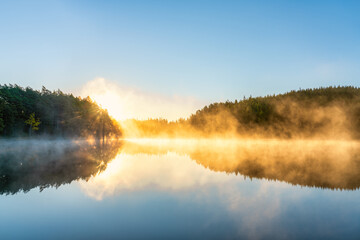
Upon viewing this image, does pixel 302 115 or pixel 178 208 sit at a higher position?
pixel 302 115

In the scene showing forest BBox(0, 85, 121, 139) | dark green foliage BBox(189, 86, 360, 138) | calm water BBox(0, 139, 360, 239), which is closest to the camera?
calm water BBox(0, 139, 360, 239)

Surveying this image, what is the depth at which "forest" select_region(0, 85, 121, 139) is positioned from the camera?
60.4 meters

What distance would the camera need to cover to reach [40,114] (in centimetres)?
7019

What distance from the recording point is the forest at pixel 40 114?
6038 centimetres

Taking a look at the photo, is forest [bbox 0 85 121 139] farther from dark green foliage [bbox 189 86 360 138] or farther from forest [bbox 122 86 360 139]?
dark green foliage [bbox 189 86 360 138]

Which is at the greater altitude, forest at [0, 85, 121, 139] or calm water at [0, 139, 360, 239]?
forest at [0, 85, 121, 139]

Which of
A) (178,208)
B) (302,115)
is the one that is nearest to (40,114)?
(178,208)

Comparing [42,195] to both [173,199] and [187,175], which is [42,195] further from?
[187,175]

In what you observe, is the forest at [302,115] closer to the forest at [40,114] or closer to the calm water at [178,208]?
the forest at [40,114]

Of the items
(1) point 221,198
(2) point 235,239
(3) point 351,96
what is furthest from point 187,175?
(3) point 351,96

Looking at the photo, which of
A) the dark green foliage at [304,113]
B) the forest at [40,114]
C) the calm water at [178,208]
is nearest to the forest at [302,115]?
the dark green foliage at [304,113]

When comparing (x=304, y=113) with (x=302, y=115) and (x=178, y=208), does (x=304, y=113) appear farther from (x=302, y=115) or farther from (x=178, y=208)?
(x=178, y=208)

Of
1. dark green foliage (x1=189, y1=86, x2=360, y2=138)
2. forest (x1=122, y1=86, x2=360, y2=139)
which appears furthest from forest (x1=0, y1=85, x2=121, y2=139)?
dark green foliage (x1=189, y1=86, x2=360, y2=138)

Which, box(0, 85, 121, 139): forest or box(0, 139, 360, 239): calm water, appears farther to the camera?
box(0, 85, 121, 139): forest
